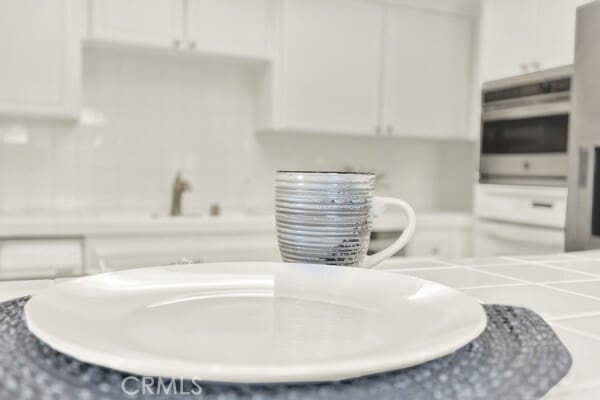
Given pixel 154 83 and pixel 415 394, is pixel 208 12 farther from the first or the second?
pixel 415 394

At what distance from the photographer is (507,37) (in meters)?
2.75

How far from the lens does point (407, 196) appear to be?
3.51 m

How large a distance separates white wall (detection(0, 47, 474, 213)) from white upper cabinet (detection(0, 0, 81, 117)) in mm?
304

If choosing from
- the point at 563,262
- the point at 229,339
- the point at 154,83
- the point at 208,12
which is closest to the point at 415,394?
the point at 229,339

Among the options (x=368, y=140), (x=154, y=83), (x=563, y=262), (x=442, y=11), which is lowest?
(x=563, y=262)

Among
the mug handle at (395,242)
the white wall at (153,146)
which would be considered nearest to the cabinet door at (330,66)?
the white wall at (153,146)

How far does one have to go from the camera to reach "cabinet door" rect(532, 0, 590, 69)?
7.86 feet

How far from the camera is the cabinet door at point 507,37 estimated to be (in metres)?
2.62

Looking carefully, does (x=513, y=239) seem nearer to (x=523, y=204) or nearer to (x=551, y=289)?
(x=523, y=204)

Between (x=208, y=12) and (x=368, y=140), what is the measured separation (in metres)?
1.24

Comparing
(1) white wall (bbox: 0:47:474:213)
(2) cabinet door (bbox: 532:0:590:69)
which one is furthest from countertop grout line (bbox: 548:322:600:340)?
(1) white wall (bbox: 0:47:474:213)

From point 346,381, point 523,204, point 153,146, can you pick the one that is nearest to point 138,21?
point 153,146

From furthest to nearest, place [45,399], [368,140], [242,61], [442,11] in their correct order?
[368,140] → [442,11] → [242,61] → [45,399]

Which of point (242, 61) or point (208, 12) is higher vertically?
point (208, 12)
